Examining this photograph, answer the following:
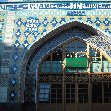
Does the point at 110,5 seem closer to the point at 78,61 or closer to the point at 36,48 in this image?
the point at 78,61

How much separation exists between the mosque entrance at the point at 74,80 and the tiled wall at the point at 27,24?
0.77 meters

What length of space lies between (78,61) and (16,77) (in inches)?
90.4

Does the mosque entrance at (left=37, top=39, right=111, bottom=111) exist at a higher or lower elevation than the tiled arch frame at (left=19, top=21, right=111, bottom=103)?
lower

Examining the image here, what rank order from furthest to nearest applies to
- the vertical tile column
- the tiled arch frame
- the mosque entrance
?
the tiled arch frame < the mosque entrance < the vertical tile column

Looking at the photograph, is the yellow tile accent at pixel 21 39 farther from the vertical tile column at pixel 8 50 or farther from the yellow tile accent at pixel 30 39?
the vertical tile column at pixel 8 50

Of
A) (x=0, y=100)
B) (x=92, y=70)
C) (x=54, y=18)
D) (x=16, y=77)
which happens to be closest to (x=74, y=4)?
(x=54, y=18)

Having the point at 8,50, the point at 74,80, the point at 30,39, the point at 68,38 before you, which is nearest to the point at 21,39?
the point at 30,39

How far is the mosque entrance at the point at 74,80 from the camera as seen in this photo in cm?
1151

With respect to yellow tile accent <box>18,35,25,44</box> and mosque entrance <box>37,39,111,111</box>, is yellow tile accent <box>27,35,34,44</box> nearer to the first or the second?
yellow tile accent <box>18,35,25,44</box>

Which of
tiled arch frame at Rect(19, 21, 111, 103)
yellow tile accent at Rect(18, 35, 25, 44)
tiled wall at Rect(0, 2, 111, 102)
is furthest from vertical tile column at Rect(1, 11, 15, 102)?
tiled arch frame at Rect(19, 21, 111, 103)

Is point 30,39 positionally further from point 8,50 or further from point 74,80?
point 74,80

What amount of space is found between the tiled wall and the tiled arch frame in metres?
0.14

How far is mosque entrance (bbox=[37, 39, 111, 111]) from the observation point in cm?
1151

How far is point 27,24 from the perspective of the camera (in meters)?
12.0
